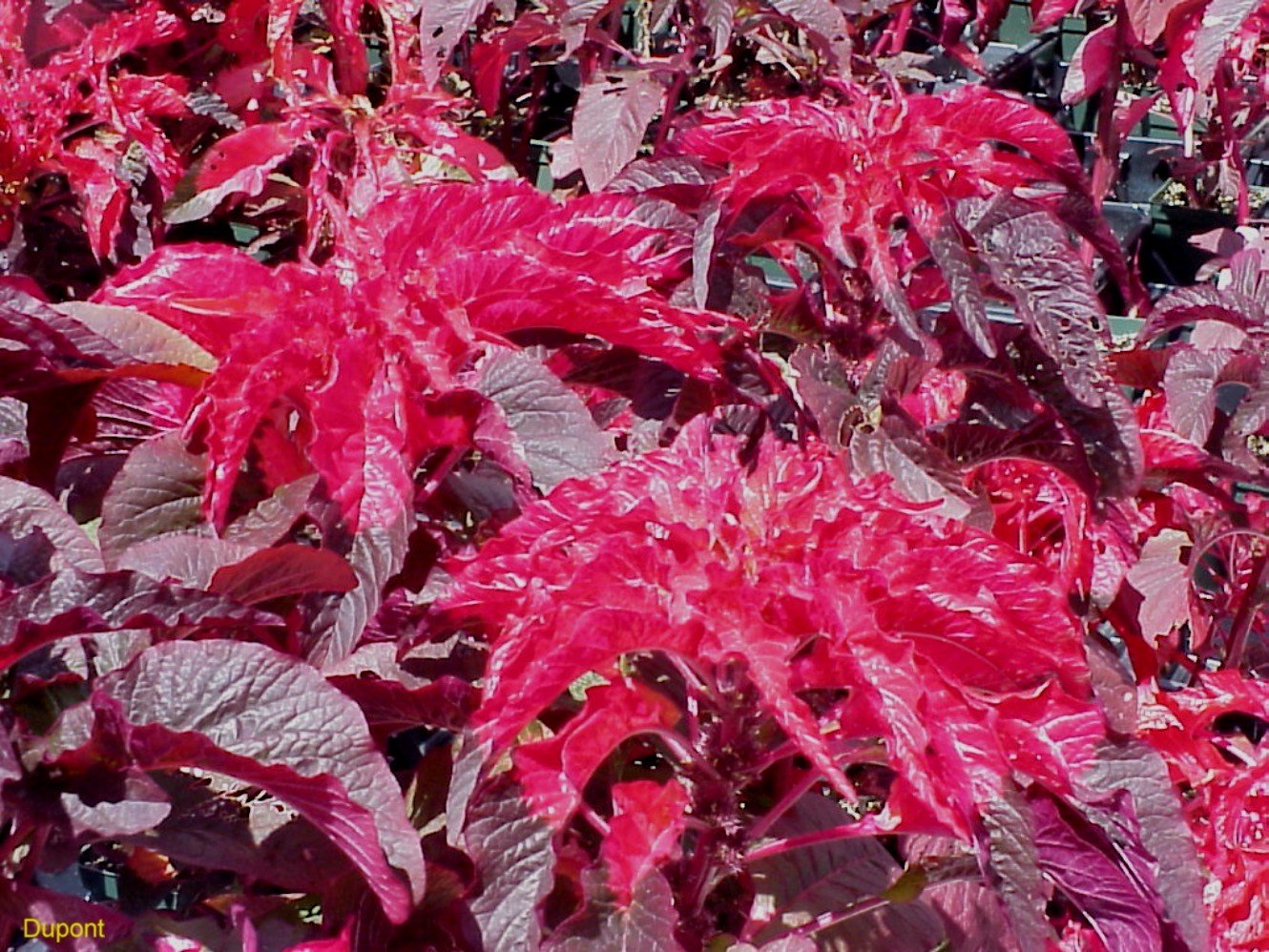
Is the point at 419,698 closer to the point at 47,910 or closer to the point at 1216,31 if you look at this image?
the point at 47,910

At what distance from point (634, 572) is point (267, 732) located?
15 cm

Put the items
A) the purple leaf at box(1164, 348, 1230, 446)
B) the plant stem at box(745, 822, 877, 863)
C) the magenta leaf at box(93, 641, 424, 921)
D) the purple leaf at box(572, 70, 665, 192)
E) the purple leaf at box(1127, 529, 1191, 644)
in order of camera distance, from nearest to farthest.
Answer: the magenta leaf at box(93, 641, 424, 921)
the plant stem at box(745, 822, 877, 863)
the purple leaf at box(1164, 348, 1230, 446)
the purple leaf at box(1127, 529, 1191, 644)
the purple leaf at box(572, 70, 665, 192)

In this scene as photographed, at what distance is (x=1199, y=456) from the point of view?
88 cm

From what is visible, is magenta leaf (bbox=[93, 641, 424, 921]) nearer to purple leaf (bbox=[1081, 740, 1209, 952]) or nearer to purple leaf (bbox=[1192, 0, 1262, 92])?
purple leaf (bbox=[1081, 740, 1209, 952])

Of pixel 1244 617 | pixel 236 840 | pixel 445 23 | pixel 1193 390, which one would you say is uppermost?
pixel 445 23

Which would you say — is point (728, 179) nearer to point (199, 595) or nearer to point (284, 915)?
point (199, 595)

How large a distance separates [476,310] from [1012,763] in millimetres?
303

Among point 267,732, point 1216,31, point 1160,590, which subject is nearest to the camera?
point 267,732

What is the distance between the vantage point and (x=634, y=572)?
1.86 ft

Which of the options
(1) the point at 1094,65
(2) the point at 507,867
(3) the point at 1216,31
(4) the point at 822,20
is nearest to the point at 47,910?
(2) the point at 507,867

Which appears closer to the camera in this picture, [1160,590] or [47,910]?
[47,910]

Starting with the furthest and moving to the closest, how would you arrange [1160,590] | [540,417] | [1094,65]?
[1094,65], [1160,590], [540,417]

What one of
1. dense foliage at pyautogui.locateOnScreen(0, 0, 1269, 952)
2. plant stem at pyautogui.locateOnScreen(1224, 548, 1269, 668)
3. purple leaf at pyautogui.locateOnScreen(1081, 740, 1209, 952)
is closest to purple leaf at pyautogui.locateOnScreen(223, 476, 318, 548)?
dense foliage at pyautogui.locateOnScreen(0, 0, 1269, 952)

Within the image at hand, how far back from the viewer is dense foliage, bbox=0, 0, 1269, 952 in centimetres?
56
